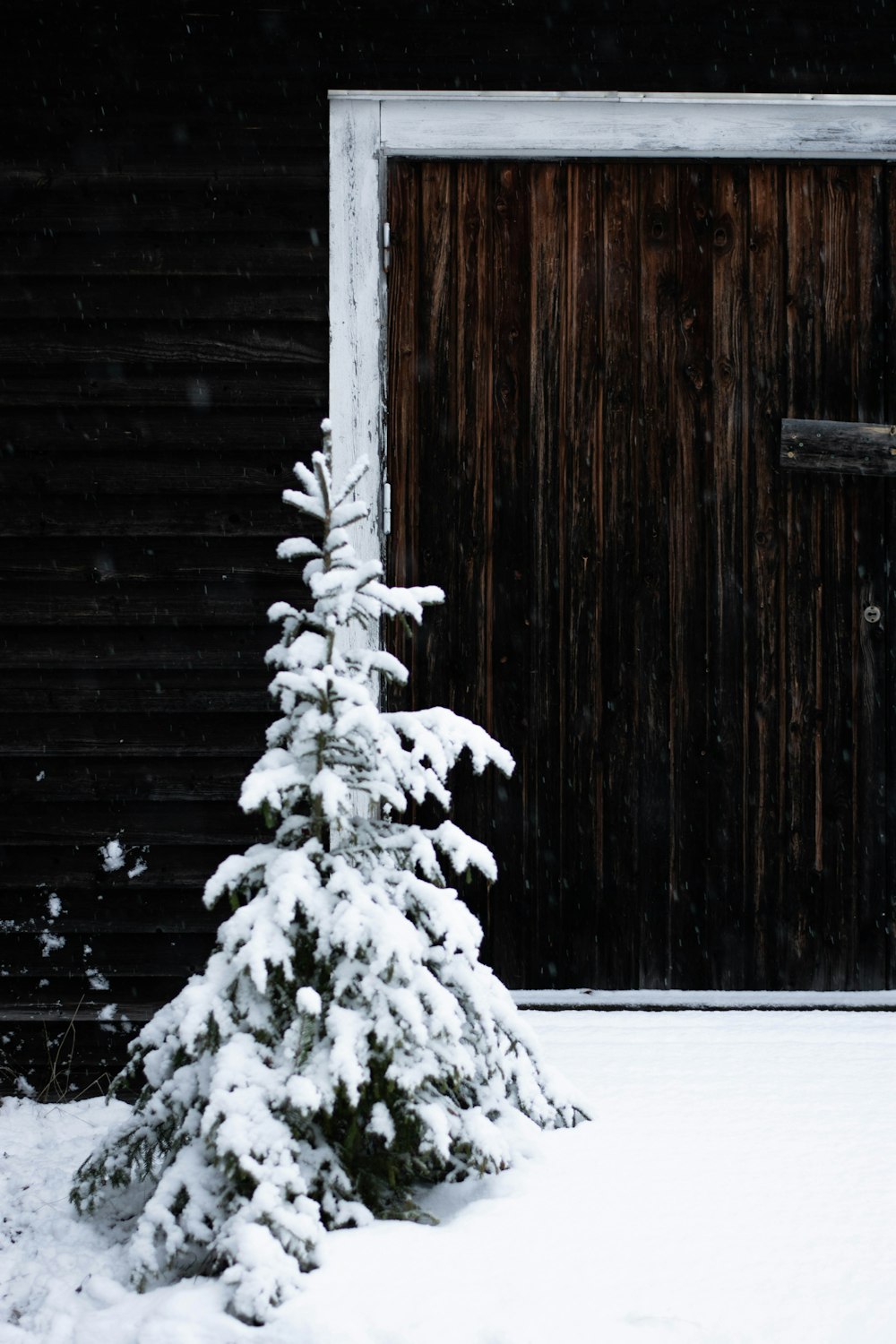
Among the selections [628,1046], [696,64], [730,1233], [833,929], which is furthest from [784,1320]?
[696,64]

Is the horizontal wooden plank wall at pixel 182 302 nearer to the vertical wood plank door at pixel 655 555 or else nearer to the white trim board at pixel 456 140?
the white trim board at pixel 456 140

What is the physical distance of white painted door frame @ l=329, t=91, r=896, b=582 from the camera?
3.62 metres

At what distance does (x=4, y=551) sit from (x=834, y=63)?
318cm

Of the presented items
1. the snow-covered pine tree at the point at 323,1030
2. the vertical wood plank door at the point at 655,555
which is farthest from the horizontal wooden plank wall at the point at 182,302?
the snow-covered pine tree at the point at 323,1030

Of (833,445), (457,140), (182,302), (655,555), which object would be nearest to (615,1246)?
(655,555)

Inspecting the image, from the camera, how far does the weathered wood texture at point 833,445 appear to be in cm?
371

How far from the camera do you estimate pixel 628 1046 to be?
3.21m

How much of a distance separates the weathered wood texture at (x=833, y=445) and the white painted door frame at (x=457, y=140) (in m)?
0.91

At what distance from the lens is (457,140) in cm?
364

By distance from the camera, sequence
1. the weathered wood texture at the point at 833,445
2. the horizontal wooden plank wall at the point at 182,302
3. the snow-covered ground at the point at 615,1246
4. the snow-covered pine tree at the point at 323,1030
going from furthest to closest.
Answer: the weathered wood texture at the point at 833,445, the horizontal wooden plank wall at the point at 182,302, the snow-covered pine tree at the point at 323,1030, the snow-covered ground at the point at 615,1246

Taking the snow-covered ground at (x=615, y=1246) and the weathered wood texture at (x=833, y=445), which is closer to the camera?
the snow-covered ground at (x=615, y=1246)

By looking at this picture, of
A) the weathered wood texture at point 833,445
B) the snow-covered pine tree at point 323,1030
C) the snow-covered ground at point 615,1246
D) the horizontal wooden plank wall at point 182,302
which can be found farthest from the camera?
the weathered wood texture at point 833,445

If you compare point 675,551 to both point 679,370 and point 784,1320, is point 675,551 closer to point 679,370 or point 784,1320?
point 679,370

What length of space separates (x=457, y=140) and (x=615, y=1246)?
327 cm
